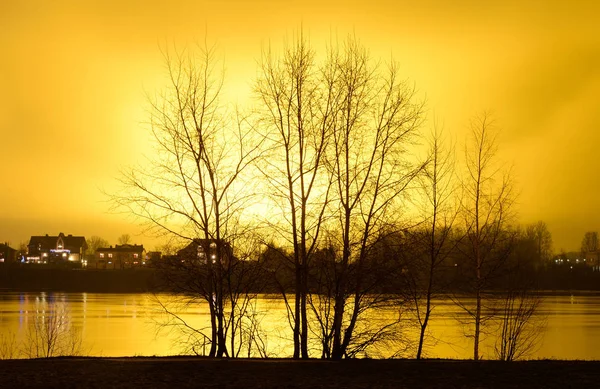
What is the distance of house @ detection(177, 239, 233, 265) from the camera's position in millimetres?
29141

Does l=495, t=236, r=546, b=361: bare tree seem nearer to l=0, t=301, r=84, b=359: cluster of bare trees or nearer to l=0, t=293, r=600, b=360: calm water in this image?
l=0, t=293, r=600, b=360: calm water

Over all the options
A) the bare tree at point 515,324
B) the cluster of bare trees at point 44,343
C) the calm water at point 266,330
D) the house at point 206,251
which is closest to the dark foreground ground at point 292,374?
the house at point 206,251

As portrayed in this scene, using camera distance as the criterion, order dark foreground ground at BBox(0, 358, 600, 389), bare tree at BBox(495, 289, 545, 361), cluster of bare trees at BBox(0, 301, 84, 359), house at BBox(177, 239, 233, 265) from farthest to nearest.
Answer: cluster of bare trees at BBox(0, 301, 84, 359) < bare tree at BBox(495, 289, 545, 361) < house at BBox(177, 239, 233, 265) < dark foreground ground at BBox(0, 358, 600, 389)

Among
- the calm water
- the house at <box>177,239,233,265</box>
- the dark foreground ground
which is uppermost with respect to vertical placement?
the house at <box>177,239,233,265</box>

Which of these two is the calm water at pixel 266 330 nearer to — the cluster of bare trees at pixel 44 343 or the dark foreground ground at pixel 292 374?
the cluster of bare trees at pixel 44 343

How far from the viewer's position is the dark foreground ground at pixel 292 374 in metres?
19.1

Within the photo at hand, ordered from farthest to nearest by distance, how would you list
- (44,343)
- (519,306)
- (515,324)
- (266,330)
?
1. (44,343)
2. (266,330)
3. (519,306)
4. (515,324)

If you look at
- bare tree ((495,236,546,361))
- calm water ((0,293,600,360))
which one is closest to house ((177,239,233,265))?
calm water ((0,293,600,360))

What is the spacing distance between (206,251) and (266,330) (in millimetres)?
19105

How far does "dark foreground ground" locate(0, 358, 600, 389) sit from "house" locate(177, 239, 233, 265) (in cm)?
720

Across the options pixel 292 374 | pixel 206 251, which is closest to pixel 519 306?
pixel 206 251

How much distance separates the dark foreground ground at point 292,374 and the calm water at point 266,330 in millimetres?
11399

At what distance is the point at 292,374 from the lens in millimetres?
20219

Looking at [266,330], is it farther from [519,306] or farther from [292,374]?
[292,374]
